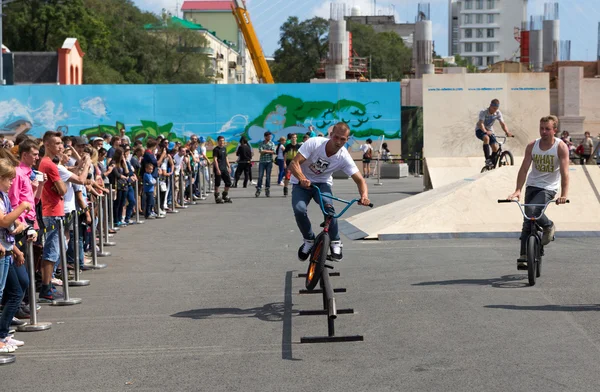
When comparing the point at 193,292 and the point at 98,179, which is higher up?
the point at 98,179

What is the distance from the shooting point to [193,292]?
10.6 meters

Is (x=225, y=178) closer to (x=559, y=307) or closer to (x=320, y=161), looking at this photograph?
→ (x=320, y=161)

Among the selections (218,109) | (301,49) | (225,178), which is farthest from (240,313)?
(301,49)

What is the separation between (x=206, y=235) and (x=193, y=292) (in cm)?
634

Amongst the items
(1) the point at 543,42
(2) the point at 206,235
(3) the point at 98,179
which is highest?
(1) the point at 543,42

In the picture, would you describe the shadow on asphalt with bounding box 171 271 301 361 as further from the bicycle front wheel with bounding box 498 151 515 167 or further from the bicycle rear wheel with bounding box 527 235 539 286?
the bicycle front wheel with bounding box 498 151 515 167

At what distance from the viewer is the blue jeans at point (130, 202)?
18672 mm

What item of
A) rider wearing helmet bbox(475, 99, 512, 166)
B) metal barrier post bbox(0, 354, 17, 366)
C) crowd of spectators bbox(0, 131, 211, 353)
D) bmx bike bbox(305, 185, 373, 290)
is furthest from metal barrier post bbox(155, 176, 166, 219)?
metal barrier post bbox(0, 354, 17, 366)

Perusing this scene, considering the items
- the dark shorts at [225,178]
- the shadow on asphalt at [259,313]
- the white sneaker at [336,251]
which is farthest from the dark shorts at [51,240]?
the dark shorts at [225,178]

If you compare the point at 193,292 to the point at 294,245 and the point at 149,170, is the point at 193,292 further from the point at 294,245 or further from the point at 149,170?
the point at 149,170

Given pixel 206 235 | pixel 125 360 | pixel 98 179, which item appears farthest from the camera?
pixel 206 235

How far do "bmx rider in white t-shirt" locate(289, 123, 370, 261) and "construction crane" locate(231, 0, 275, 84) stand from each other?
65304 millimetres

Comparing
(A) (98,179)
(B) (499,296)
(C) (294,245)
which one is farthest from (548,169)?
(A) (98,179)

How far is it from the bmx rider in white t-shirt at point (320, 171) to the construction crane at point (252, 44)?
65304mm
